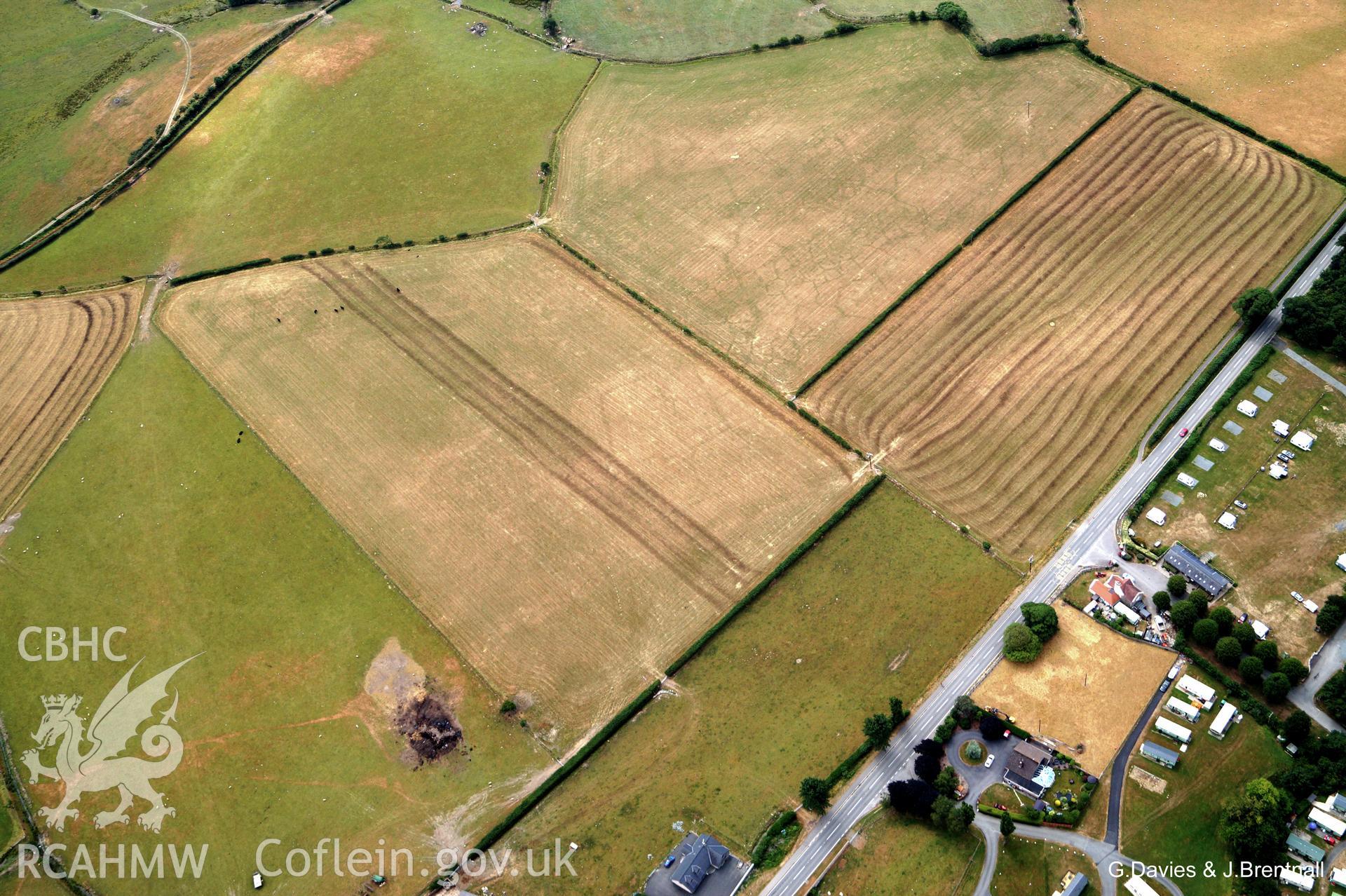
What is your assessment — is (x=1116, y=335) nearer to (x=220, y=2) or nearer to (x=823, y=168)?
(x=823, y=168)

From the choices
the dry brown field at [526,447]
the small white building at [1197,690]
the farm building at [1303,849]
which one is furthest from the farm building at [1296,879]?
the dry brown field at [526,447]

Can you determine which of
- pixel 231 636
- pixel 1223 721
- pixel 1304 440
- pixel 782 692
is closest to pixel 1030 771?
pixel 1223 721

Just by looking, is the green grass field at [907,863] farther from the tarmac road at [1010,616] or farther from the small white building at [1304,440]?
the small white building at [1304,440]

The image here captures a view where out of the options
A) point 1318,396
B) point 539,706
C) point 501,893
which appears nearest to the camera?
point 501,893

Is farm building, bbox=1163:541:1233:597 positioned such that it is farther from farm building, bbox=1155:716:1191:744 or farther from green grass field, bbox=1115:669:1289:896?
farm building, bbox=1155:716:1191:744

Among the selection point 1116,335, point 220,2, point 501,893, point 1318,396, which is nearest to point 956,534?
point 1116,335

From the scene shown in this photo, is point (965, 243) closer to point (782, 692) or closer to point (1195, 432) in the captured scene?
point (1195, 432)
